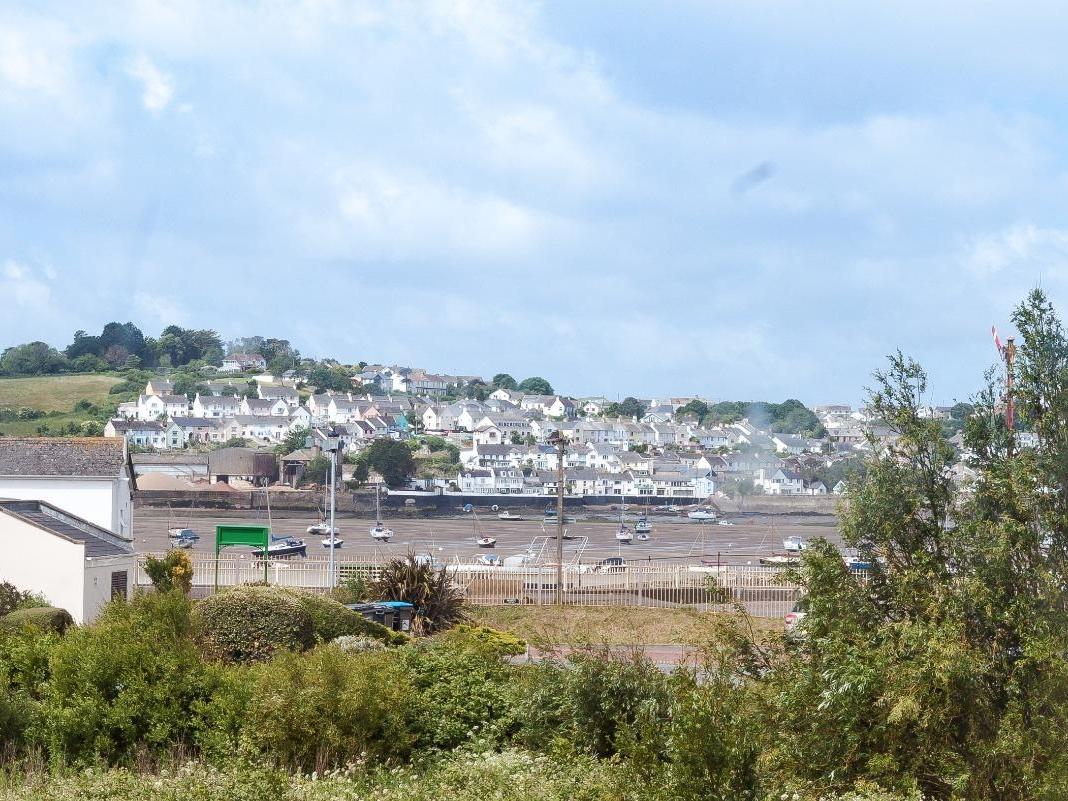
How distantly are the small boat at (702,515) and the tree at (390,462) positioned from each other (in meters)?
33.1

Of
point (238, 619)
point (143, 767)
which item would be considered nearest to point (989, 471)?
point (143, 767)

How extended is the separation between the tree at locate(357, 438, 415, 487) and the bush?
394 feet

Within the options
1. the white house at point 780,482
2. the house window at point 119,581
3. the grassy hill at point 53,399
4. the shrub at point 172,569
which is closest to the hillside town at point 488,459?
the white house at point 780,482

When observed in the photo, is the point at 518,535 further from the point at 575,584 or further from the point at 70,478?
the point at 70,478

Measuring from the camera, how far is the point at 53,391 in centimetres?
18100

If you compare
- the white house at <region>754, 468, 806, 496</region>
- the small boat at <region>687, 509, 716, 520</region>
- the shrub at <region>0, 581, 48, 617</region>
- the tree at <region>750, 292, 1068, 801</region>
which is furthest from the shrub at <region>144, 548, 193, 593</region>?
the white house at <region>754, 468, 806, 496</region>

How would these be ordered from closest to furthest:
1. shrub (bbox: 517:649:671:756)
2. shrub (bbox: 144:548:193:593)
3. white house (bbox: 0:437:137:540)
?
shrub (bbox: 517:649:671:756) → shrub (bbox: 144:548:193:593) → white house (bbox: 0:437:137:540)

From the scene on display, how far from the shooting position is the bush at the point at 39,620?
20.3m

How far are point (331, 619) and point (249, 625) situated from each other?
1679 mm

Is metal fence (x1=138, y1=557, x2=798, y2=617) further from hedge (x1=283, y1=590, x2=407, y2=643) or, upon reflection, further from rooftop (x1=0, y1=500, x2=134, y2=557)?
hedge (x1=283, y1=590, x2=407, y2=643)

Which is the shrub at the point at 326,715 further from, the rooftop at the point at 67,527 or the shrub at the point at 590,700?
the rooftop at the point at 67,527

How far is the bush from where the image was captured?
66.7 ft

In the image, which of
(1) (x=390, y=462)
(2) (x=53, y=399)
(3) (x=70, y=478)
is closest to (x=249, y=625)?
(3) (x=70, y=478)

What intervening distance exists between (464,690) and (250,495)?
341 feet
